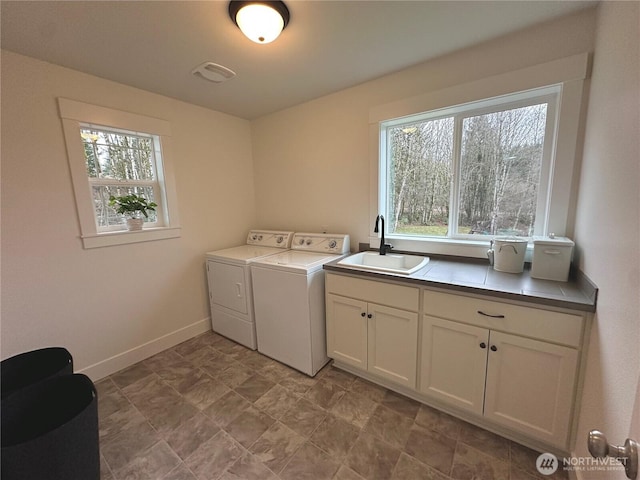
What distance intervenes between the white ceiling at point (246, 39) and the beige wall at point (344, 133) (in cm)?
9

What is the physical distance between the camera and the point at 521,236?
181cm

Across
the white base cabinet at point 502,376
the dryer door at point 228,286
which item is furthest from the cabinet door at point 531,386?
the dryer door at point 228,286

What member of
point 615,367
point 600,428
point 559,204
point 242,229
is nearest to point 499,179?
point 559,204

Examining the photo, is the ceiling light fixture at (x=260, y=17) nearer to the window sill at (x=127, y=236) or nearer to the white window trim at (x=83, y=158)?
the white window trim at (x=83, y=158)

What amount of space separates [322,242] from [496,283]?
1470 millimetres

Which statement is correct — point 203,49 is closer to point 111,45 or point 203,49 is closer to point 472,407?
point 111,45

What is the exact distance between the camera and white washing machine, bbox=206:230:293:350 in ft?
7.79

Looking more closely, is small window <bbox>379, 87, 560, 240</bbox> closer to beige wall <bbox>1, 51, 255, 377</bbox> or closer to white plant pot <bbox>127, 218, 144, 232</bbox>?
beige wall <bbox>1, 51, 255, 377</bbox>

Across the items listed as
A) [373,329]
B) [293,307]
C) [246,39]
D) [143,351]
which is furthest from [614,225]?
[143,351]

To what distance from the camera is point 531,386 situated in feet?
4.32

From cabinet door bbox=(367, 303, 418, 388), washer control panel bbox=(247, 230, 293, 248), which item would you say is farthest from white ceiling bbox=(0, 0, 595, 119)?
cabinet door bbox=(367, 303, 418, 388)

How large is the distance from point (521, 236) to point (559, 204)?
30 centimetres

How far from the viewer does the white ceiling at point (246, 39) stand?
135 cm

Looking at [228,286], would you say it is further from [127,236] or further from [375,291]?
[375,291]
